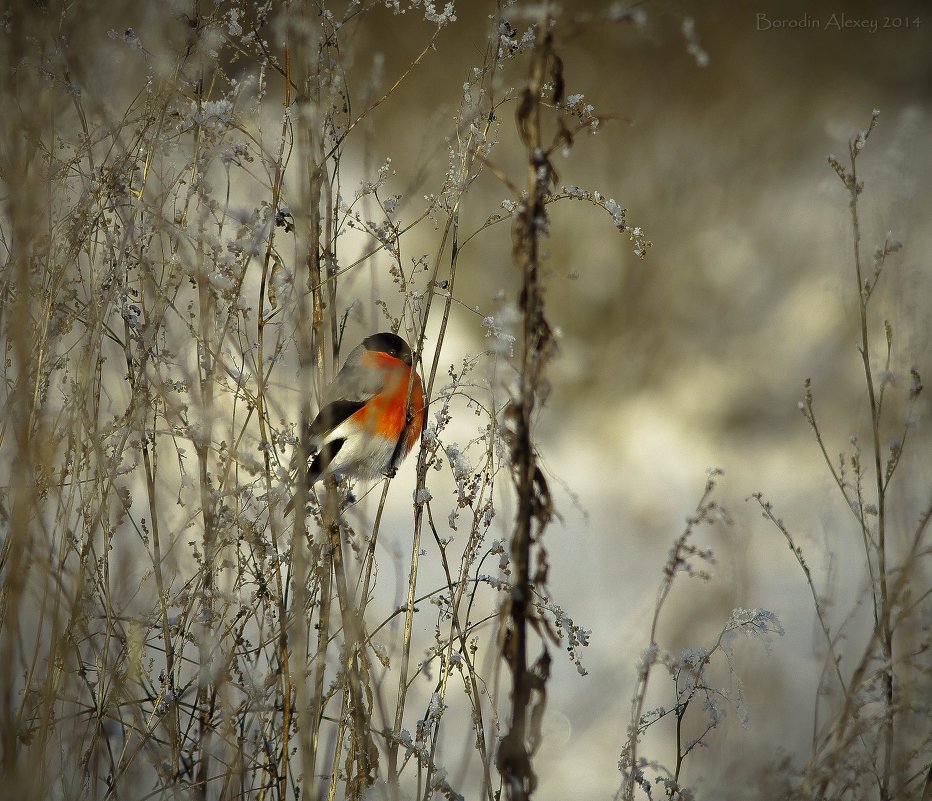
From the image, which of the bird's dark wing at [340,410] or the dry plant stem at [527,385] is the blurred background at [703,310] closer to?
the bird's dark wing at [340,410]

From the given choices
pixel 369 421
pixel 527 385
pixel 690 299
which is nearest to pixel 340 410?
pixel 369 421

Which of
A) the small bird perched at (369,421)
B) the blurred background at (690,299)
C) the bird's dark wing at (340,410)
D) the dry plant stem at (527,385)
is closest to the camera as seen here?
the dry plant stem at (527,385)

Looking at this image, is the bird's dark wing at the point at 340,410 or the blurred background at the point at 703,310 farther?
the blurred background at the point at 703,310

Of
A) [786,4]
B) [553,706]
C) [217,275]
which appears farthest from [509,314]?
[786,4]

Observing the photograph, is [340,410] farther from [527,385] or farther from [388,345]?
[527,385]

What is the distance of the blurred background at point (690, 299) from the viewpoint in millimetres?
3293

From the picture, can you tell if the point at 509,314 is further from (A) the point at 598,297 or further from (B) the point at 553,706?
(A) the point at 598,297

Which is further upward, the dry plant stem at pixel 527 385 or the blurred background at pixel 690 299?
the blurred background at pixel 690 299

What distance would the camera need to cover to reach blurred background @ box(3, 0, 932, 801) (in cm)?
329

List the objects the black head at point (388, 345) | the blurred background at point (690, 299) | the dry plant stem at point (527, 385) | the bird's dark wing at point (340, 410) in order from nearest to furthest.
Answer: the dry plant stem at point (527, 385) → the bird's dark wing at point (340, 410) → the black head at point (388, 345) → the blurred background at point (690, 299)

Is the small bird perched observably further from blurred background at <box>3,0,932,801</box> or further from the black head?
blurred background at <box>3,0,932,801</box>

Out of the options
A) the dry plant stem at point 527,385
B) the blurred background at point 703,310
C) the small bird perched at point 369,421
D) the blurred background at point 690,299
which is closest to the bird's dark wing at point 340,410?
the small bird perched at point 369,421

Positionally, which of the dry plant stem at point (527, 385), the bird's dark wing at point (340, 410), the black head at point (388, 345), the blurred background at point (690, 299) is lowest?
the dry plant stem at point (527, 385)

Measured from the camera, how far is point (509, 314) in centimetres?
76
